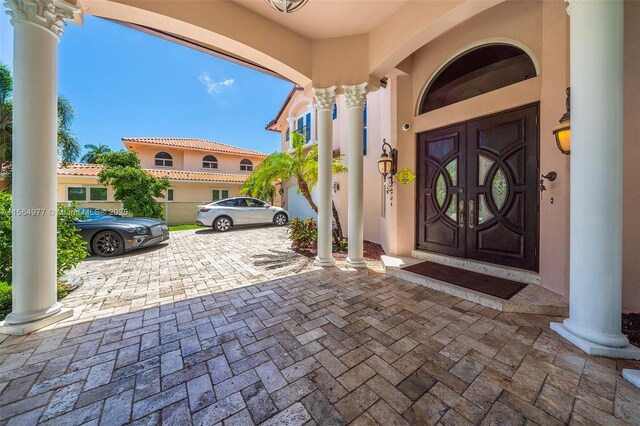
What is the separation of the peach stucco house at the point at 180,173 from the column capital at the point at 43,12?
12.1m

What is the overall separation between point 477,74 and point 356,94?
2.23m

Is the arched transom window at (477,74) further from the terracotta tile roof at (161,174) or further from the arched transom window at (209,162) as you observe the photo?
the arched transom window at (209,162)

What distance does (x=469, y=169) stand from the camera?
446 cm

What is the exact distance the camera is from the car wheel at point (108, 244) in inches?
231

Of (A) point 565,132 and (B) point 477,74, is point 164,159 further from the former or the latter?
(A) point 565,132

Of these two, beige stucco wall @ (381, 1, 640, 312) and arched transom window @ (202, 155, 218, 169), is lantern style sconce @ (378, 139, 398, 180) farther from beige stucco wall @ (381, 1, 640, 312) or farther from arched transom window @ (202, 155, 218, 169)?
arched transom window @ (202, 155, 218, 169)

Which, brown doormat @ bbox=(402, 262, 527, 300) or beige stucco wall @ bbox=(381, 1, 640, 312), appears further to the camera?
brown doormat @ bbox=(402, 262, 527, 300)

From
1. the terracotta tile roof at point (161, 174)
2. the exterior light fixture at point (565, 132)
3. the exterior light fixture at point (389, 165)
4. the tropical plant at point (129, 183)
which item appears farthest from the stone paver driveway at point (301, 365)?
the terracotta tile roof at point (161, 174)

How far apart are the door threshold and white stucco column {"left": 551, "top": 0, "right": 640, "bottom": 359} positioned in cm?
145

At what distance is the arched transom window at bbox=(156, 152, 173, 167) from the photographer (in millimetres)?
16731

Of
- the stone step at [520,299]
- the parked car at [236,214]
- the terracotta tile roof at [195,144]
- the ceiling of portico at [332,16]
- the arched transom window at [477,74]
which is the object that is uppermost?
the terracotta tile roof at [195,144]

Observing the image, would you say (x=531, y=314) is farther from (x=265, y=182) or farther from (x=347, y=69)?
(x=265, y=182)

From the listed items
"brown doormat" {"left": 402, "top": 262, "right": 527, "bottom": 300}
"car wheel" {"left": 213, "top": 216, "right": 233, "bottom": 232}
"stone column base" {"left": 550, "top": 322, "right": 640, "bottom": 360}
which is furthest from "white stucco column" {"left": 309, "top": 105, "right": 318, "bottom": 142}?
"stone column base" {"left": 550, "top": 322, "right": 640, "bottom": 360}

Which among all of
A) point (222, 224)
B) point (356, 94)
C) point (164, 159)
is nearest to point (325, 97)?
point (356, 94)
